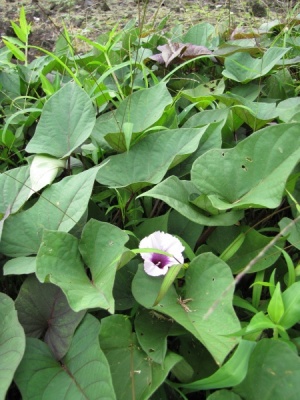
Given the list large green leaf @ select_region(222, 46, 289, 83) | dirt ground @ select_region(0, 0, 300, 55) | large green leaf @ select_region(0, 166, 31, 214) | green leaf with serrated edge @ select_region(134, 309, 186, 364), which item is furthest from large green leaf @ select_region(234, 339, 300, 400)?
dirt ground @ select_region(0, 0, 300, 55)

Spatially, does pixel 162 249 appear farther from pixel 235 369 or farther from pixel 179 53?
pixel 179 53

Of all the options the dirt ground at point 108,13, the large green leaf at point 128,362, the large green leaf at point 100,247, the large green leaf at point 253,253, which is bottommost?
the dirt ground at point 108,13

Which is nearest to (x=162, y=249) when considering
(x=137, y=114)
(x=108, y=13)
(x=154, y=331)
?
(x=154, y=331)

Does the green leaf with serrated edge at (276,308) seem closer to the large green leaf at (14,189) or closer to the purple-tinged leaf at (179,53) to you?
the large green leaf at (14,189)

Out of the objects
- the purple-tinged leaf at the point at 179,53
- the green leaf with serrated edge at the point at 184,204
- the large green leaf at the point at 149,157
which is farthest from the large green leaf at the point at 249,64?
the green leaf with serrated edge at the point at 184,204

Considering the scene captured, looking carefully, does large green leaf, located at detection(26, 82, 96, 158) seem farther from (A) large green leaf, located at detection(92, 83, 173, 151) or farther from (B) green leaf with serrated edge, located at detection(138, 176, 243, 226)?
(B) green leaf with serrated edge, located at detection(138, 176, 243, 226)

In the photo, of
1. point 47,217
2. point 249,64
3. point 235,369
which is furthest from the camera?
point 249,64

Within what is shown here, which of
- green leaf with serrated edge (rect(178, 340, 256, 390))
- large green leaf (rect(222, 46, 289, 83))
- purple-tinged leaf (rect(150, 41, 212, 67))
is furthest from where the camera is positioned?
purple-tinged leaf (rect(150, 41, 212, 67))
